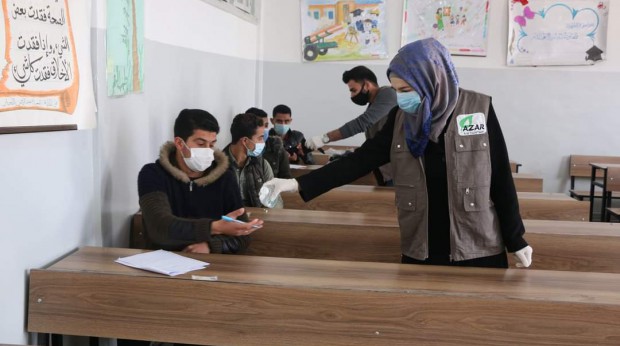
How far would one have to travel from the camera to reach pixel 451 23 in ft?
22.4

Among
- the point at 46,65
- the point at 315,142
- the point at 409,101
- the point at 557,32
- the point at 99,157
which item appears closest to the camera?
the point at 46,65

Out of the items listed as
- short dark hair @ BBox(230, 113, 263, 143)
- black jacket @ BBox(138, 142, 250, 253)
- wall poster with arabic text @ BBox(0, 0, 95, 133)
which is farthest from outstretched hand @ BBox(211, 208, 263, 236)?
short dark hair @ BBox(230, 113, 263, 143)

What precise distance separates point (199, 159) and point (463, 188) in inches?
38.9

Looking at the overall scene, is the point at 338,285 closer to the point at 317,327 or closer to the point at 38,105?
the point at 317,327

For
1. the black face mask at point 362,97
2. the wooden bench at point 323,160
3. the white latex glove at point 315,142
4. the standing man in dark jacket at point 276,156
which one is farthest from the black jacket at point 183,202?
the wooden bench at point 323,160

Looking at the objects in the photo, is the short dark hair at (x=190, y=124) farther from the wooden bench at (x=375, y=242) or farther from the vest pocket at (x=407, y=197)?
the vest pocket at (x=407, y=197)

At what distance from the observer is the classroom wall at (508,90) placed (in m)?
6.86

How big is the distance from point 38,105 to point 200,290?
70cm

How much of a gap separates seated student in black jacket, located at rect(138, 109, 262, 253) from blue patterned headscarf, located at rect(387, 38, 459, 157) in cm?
70

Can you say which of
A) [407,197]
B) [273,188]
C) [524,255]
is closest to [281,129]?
[273,188]

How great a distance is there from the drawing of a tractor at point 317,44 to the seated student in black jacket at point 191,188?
4.25m

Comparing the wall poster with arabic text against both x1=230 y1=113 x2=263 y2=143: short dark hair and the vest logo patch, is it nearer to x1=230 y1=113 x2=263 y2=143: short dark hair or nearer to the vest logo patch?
x1=230 y1=113 x2=263 y2=143: short dark hair

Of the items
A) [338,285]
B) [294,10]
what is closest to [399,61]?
[338,285]

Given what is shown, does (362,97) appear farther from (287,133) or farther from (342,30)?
(342,30)
